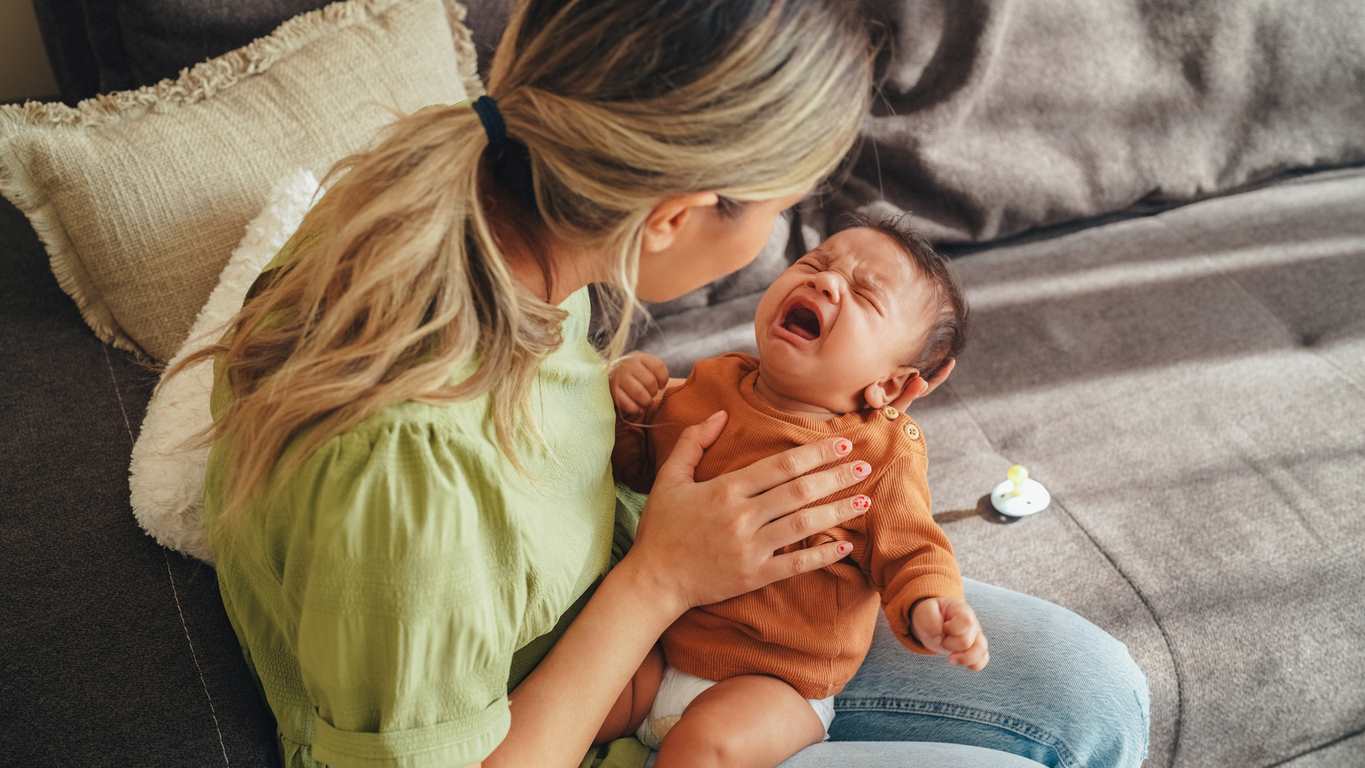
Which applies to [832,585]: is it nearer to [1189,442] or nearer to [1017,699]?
[1017,699]

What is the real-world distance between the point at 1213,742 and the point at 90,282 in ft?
4.71

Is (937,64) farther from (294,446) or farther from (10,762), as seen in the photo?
(10,762)

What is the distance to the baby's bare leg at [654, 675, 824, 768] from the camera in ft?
3.20

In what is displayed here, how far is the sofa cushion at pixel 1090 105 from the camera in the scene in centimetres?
175

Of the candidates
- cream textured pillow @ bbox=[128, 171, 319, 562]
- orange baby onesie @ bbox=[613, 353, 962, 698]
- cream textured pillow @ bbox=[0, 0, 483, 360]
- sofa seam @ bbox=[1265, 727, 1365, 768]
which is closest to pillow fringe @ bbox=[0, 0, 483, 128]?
cream textured pillow @ bbox=[0, 0, 483, 360]

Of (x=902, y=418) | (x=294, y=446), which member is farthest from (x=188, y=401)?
(x=902, y=418)

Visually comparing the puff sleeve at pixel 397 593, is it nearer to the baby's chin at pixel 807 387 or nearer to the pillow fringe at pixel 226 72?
the baby's chin at pixel 807 387

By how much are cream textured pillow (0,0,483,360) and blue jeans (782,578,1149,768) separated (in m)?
0.82

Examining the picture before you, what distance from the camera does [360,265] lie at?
0.79 meters

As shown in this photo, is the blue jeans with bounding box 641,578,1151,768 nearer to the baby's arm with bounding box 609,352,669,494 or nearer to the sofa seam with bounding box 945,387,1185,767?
the sofa seam with bounding box 945,387,1185,767

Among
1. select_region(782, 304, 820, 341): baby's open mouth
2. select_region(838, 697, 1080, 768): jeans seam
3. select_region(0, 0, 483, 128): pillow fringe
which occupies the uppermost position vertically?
select_region(0, 0, 483, 128): pillow fringe

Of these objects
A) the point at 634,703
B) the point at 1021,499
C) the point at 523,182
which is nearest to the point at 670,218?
the point at 523,182

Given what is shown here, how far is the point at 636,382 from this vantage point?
1215 millimetres

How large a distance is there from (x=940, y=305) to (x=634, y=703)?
0.56 m
